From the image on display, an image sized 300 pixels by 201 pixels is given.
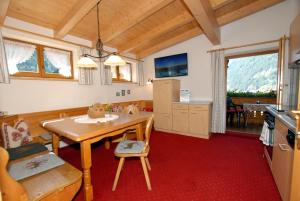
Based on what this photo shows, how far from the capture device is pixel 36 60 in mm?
2879

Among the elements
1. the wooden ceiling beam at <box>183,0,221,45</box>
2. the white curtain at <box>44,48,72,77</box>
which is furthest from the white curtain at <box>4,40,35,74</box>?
the wooden ceiling beam at <box>183,0,221,45</box>

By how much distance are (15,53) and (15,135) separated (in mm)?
1484

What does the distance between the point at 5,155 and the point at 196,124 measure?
3476 millimetres

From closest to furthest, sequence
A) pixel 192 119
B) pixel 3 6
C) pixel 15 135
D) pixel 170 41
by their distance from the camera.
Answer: pixel 3 6, pixel 15 135, pixel 192 119, pixel 170 41

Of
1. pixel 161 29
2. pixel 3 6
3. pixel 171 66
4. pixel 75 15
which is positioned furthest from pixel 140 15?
pixel 171 66

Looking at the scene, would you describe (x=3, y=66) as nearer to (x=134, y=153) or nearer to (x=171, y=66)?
(x=134, y=153)

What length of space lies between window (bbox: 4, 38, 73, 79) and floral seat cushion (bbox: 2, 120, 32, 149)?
3.26ft

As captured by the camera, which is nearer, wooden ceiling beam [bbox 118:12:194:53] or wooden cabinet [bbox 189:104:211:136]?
wooden ceiling beam [bbox 118:12:194:53]

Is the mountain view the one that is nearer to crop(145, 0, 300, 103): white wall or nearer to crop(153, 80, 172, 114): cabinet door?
crop(145, 0, 300, 103): white wall

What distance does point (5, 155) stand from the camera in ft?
3.17

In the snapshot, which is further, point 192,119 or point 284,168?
point 192,119

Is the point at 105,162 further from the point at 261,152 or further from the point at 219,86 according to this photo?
the point at 219,86

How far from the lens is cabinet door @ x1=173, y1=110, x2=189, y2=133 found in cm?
387

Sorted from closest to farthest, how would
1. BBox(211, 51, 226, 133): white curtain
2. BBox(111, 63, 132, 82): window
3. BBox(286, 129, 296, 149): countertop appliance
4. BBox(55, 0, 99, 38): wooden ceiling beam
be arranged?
BBox(286, 129, 296, 149): countertop appliance
BBox(55, 0, 99, 38): wooden ceiling beam
BBox(211, 51, 226, 133): white curtain
BBox(111, 63, 132, 82): window
